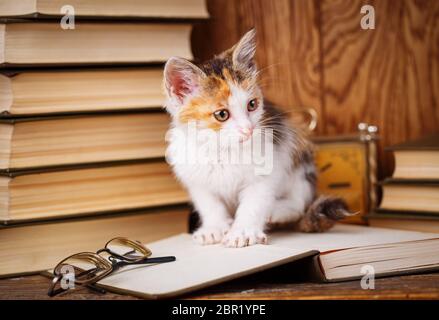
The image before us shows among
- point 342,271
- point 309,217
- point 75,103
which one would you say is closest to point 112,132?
point 75,103

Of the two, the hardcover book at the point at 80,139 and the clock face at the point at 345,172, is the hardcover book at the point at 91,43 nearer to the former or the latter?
the hardcover book at the point at 80,139

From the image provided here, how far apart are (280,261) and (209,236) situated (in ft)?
0.91

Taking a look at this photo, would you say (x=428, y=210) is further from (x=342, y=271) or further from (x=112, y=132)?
(x=112, y=132)

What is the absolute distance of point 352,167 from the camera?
1443 mm

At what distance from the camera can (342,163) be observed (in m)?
1.45

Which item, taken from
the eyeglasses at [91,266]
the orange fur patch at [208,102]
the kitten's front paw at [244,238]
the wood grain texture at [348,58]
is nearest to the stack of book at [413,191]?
the wood grain texture at [348,58]

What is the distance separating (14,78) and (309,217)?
744 millimetres

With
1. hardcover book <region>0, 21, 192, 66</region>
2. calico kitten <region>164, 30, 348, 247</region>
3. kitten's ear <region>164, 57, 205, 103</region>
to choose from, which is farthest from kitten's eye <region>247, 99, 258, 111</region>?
hardcover book <region>0, 21, 192, 66</region>

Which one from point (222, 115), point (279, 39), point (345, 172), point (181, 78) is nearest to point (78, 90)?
point (181, 78)

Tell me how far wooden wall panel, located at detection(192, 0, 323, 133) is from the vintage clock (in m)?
0.11

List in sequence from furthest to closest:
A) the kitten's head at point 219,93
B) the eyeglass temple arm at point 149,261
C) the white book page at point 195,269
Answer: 1. the kitten's head at point 219,93
2. the eyeglass temple arm at point 149,261
3. the white book page at point 195,269

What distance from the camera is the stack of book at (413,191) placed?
123 centimetres

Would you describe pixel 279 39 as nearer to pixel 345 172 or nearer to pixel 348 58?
pixel 348 58

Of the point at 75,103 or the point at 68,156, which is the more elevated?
the point at 75,103
